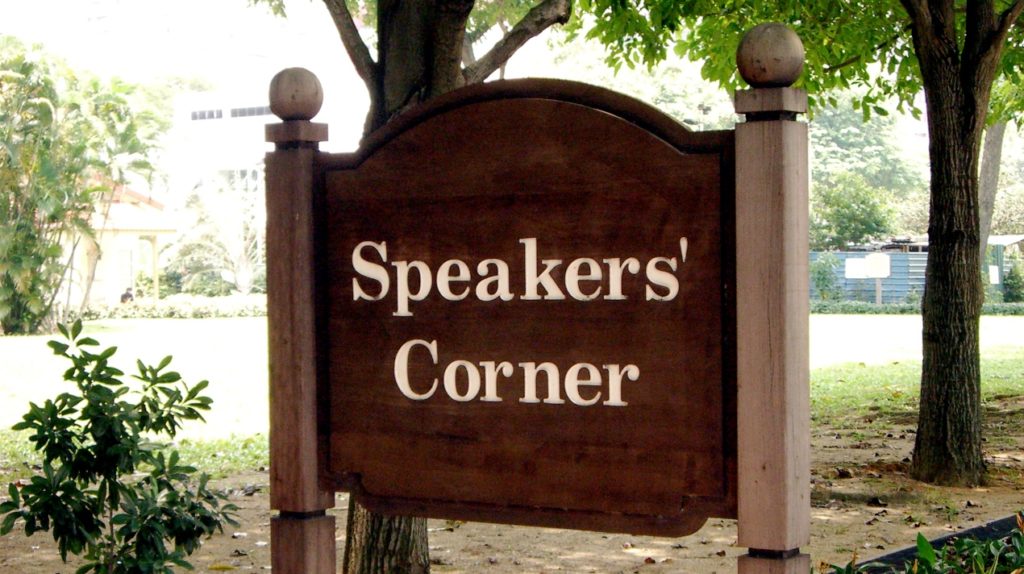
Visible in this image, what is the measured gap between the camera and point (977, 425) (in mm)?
7766

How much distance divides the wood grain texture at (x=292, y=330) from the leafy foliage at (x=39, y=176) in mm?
28592

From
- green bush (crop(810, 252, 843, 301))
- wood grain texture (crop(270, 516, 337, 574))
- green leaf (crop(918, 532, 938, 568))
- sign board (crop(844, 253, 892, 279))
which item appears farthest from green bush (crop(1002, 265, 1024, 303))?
wood grain texture (crop(270, 516, 337, 574))

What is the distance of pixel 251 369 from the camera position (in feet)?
61.3

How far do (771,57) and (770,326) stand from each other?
516 millimetres

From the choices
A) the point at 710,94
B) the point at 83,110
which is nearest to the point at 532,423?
the point at 83,110

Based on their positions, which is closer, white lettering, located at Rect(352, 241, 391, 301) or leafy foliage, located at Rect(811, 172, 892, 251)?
white lettering, located at Rect(352, 241, 391, 301)

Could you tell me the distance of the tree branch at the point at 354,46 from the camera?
14.8ft

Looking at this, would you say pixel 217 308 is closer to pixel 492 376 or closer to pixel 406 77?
pixel 406 77

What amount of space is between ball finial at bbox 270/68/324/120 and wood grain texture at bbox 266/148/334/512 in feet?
0.31

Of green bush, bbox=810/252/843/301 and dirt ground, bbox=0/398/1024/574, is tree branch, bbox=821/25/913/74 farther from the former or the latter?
green bush, bbox=810/252/843/301

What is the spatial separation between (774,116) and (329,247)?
104 centimetres

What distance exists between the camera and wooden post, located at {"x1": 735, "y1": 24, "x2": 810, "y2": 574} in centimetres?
225

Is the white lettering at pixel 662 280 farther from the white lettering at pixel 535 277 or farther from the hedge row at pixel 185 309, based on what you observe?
the hedge row at pixel 185 309

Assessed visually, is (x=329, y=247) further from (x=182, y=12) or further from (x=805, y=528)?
(x=182, y=12)
